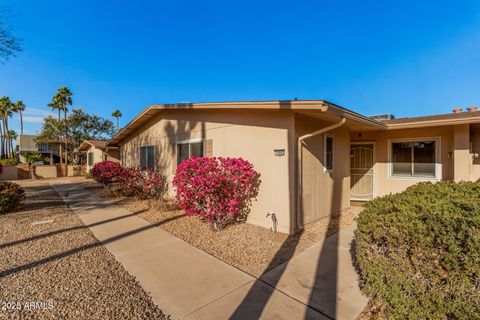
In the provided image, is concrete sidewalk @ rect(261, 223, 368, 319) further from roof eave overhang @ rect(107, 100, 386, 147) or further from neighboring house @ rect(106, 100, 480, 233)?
roof eave overhang @ rect(107, 100, 386, 147)

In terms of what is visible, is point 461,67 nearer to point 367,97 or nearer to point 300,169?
point 367,97

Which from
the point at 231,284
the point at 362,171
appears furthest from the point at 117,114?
the point at 231,284

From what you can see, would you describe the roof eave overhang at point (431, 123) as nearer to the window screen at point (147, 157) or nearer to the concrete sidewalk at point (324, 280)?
the concrete sidewalk at point (324, 280)

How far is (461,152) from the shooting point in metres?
6.26

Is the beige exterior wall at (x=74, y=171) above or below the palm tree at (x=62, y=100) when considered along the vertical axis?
below

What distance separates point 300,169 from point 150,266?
3639 mm

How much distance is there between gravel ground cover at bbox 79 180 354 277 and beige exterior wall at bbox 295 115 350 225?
359 millimetres

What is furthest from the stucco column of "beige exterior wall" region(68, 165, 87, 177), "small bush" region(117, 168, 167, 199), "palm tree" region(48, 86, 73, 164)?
"palm tree" region(48, 86, 73, 164)

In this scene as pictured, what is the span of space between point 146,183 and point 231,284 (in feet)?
23.7

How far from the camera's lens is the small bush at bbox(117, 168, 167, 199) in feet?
30.2

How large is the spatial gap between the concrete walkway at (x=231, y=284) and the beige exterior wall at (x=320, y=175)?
43.6 inches

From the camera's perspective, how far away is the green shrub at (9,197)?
7047 mm

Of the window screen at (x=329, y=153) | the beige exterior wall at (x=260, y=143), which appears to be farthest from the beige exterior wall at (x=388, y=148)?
the beige exterior wall at (x=260, y=143)

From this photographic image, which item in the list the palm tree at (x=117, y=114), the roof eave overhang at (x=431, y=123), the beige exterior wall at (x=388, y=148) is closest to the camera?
the roof eave overhang at (x=431, y=123)
